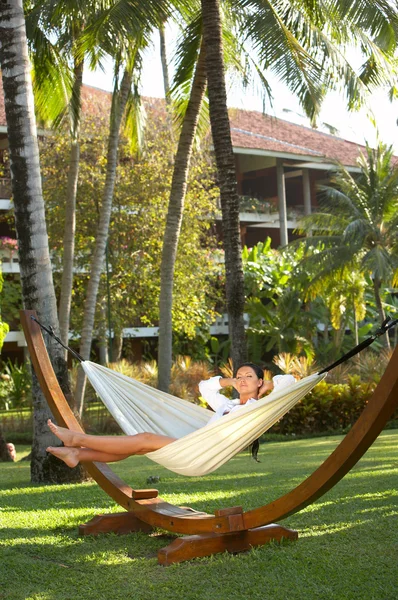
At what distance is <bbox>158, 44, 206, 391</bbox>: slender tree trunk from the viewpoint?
11.9m

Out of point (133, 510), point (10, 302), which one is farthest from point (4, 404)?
point (133, 510)

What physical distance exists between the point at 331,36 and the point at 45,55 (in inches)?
159

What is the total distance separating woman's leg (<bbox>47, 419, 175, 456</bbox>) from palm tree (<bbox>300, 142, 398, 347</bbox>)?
15097mm

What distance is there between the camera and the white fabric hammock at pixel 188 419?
401 centimetres

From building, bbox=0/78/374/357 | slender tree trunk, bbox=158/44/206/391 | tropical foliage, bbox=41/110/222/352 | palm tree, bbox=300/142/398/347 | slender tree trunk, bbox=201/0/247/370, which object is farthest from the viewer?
building, bbox=0/78/374/357

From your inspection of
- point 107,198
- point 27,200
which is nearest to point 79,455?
point 27,200

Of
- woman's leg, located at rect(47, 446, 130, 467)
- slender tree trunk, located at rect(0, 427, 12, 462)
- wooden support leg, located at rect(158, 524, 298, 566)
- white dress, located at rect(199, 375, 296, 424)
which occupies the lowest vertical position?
slender tree trunk, located at rect(0, 427, 12, 462)

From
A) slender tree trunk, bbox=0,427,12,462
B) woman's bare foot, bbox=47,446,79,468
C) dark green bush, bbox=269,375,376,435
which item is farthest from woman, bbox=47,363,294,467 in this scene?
dark green bush, bbox=269,375,376,435

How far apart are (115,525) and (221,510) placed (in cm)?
97

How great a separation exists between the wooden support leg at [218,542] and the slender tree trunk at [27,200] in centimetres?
304

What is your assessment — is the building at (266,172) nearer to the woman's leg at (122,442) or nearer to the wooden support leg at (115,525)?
the wooden support leg at (115,525)

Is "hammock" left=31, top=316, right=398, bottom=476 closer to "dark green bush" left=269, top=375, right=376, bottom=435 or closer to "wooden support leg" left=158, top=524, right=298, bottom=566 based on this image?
"wooden support leg" left=158, top=524, right=298, bottom=566

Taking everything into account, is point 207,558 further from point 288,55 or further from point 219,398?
point 288,55

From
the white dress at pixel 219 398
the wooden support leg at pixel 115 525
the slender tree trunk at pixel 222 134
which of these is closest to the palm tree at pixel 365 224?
the slender tree trunk at pixel 222 134
